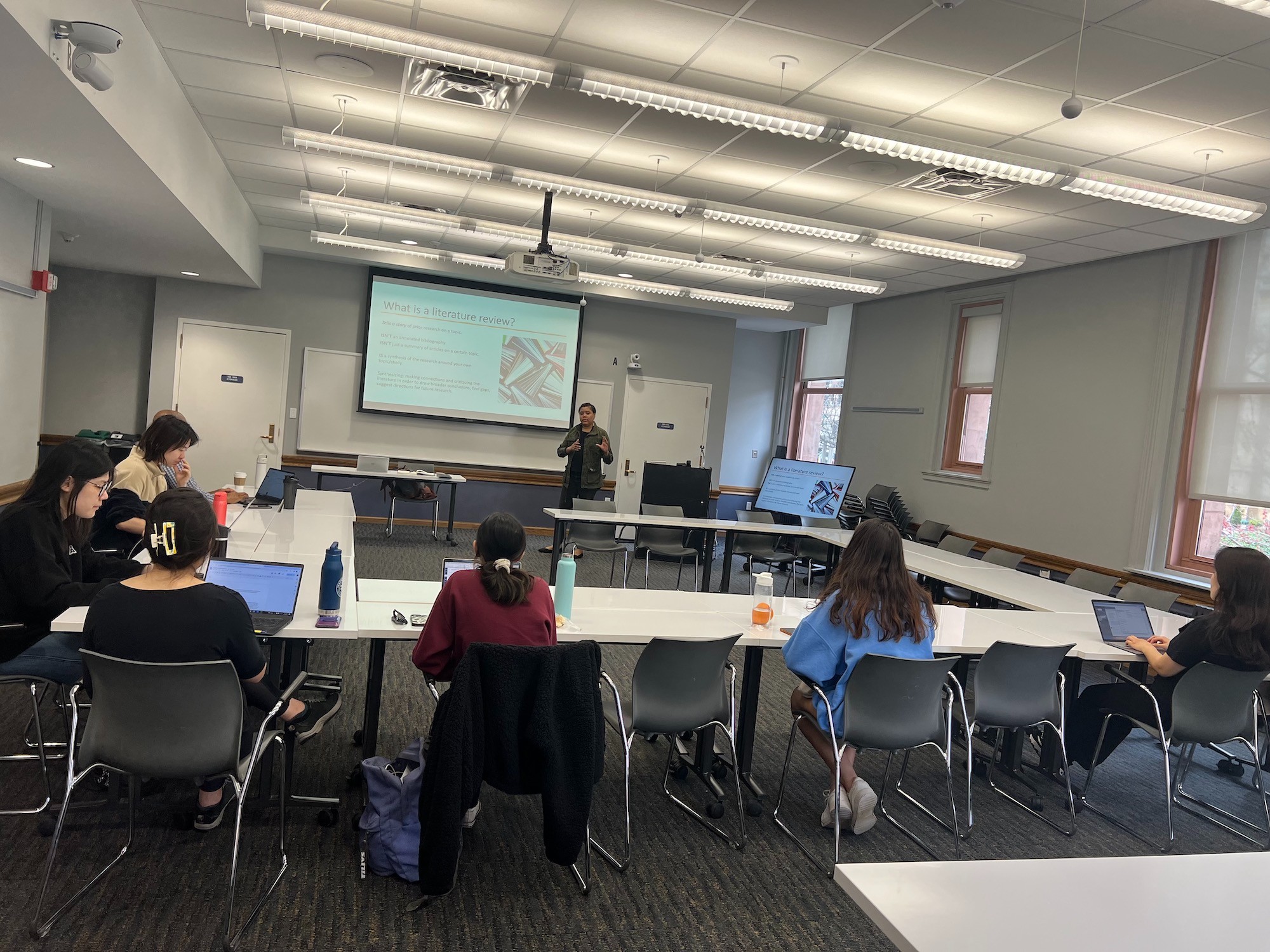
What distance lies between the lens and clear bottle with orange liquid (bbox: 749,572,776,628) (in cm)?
354

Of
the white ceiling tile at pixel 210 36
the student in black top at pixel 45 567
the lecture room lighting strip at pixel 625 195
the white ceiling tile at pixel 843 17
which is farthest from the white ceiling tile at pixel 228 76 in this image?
the white ceiling tile at pixel 843 17

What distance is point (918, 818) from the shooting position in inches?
135

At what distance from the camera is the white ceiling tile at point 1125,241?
5922 millimetres

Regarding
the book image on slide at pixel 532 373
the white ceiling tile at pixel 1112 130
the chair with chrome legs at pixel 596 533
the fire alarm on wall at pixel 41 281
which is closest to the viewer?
the white ceiling tile at pixel 1112 130

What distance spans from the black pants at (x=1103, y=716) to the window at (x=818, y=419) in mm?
6949

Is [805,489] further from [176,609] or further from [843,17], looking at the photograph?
[176,609]

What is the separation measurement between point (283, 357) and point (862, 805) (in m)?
8.33

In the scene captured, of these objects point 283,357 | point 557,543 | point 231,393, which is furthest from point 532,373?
point 557,543

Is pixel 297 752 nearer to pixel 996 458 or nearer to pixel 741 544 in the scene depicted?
pixel 741 544

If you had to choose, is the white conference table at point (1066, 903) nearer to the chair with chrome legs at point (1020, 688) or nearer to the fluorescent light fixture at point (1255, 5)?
the chair with chrome legs at point (1020, 688)

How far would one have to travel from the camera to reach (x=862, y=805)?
3.16 meters

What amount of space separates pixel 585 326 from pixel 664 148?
215 inches

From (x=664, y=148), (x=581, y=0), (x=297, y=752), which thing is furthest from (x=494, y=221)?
(x=297, y=752)

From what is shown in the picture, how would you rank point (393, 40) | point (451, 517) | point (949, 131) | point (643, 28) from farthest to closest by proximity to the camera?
1. point (451, 517)
2. point (949, 131)
3. point (643, 28)
4. point (393, 40)
